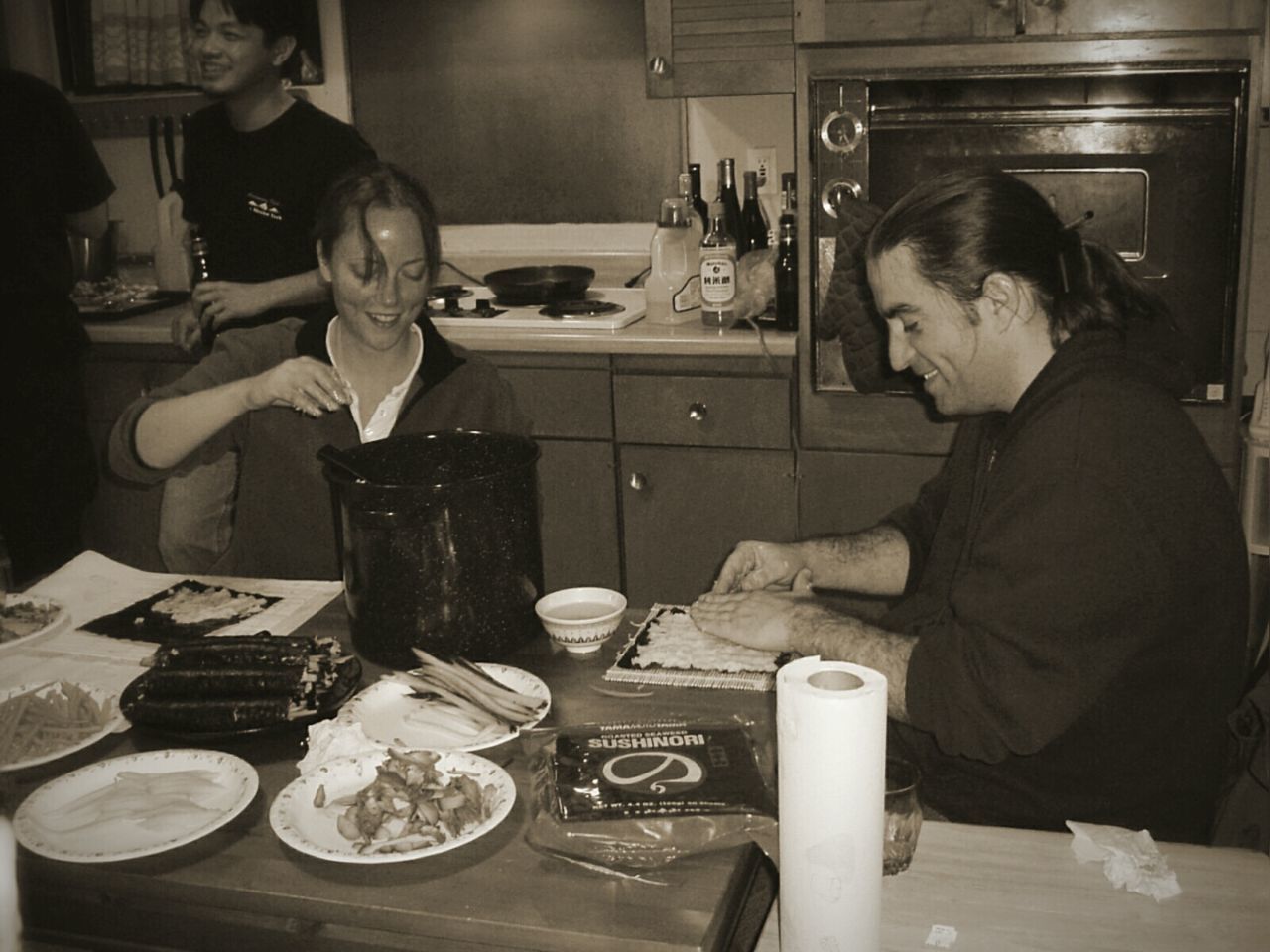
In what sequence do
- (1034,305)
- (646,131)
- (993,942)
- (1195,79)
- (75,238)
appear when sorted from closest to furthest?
1. (993,942)
2. (1034,305)
3. (1195,79)
4. (646,131)
5. (75,238)

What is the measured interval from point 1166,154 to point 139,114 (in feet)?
9.56

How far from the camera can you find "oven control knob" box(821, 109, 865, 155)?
2.79 meters

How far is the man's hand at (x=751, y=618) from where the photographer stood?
4.95 feet

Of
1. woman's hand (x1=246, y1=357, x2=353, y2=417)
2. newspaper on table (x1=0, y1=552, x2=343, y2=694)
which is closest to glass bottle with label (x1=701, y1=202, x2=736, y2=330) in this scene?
woman's hand (x1=246, y1=357, x2=353, y2=417)

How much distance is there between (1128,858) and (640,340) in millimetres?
1970

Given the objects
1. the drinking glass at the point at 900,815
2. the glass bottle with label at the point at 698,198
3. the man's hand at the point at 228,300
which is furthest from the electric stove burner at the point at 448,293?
the drinking glass at the point at 900,815

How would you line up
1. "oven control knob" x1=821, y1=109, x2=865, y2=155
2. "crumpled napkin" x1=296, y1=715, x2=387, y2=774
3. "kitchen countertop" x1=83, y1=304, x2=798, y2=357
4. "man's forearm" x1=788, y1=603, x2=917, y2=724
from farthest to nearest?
"kitchen countertop" x1=83, y1=304, x2=798, y2=357 → "oven control knob" x1=821, y1=109, x2=865, y2=155 → "man's forearm" x1=788, y1=603, x2=917, y2=724 → "crumpled napkin" x1=296, y1=715, x2=387, y2=774

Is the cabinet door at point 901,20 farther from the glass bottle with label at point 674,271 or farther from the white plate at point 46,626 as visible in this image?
the white plate at point 46,626

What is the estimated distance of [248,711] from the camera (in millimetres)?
1344

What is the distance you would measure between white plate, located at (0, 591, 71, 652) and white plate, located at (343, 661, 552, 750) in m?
0.46

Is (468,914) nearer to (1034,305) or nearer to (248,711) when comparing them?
(248,711)

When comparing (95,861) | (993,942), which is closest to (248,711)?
(95,861)

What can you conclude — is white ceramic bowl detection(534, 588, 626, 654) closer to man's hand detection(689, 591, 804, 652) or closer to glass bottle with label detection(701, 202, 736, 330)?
man's hand detection(689, 591, 804, 652)

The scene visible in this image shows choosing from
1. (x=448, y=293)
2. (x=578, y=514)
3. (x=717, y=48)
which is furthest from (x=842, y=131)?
(x=448, y=293)
